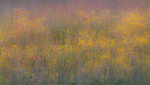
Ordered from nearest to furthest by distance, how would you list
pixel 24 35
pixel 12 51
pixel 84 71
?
pixel 84 71 < pixel 12 51 < pixel 24 35

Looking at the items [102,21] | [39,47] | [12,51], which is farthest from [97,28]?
[12,51]

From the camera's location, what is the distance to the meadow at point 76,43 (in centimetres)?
387

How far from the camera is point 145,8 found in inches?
286

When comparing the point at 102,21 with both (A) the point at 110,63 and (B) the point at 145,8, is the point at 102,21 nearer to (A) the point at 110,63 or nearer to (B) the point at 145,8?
(B) the point at 145,8

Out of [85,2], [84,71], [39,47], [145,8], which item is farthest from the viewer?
[85,2]

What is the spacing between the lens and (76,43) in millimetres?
5172

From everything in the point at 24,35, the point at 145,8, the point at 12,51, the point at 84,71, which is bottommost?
the point at 84,71

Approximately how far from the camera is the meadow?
387 cm

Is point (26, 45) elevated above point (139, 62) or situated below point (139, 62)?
above

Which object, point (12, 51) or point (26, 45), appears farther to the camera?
point (26, 45)

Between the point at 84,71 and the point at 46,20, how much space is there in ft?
11.0

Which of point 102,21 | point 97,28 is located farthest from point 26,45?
point 102,21

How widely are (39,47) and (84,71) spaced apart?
177 centimetres

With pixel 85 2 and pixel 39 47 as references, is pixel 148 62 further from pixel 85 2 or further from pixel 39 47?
pixel 85 2
